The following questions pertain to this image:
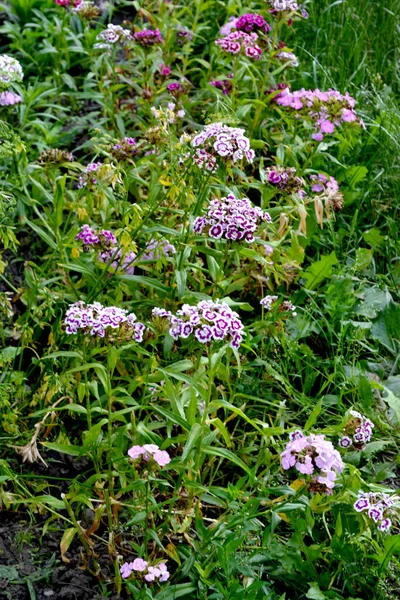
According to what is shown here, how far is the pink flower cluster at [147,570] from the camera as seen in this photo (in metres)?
2.47

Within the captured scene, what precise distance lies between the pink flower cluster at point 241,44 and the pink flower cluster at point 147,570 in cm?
252

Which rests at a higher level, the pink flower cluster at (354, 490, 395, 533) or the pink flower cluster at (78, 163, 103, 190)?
the pink flower cluster at (78, 163, 103, 190)

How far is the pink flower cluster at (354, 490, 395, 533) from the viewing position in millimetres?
2611

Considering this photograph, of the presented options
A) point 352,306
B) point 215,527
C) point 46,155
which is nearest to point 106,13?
point 46,155

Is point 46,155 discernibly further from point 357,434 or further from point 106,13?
point 106,13

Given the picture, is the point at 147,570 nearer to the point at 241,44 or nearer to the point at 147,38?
the point at 241,44

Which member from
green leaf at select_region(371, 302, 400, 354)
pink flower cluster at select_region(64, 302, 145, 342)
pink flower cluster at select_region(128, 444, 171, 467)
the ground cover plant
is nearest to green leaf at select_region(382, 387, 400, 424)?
the ground cover plant

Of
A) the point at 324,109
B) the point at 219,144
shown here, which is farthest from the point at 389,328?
the point at 219,144

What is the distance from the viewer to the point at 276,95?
14.4 ft

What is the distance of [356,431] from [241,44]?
2147mm

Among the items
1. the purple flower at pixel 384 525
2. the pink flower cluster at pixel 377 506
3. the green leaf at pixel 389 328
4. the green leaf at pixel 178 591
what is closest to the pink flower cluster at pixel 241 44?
the green leaf at pixel 389 328

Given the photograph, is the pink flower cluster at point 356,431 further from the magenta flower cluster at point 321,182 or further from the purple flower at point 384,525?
the magenta flower cluster at point 321,182

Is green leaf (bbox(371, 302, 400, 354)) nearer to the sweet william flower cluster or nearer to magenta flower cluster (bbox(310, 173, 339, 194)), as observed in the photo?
magenta flower cluster (bbox(310, 173, 339, 194))

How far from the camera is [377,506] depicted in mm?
2633
